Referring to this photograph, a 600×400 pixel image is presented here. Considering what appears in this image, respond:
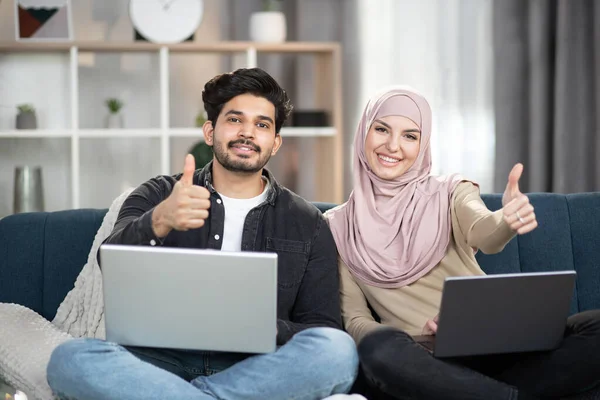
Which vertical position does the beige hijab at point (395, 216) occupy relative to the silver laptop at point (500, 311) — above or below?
above

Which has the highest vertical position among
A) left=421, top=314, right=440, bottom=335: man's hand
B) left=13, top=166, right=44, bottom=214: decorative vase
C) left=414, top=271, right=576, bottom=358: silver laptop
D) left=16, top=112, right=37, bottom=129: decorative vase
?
left=16, top=112, right=37, bottom=129: decorative vase

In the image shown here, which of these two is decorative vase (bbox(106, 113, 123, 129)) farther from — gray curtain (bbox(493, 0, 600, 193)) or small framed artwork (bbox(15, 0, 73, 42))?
gray curtain (bbox(493, 0, 600, 193))

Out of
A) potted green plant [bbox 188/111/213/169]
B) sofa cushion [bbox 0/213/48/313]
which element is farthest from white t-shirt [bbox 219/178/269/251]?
potted green plant [bbox 188/111/213/169]

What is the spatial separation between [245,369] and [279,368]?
0.24 feet

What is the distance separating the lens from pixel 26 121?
369 cm

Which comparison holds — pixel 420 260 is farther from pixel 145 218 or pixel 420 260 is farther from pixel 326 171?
pixel 326 171

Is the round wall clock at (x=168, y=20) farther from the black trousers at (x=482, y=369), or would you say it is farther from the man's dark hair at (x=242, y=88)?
the black trousers at (x=482, y=369)

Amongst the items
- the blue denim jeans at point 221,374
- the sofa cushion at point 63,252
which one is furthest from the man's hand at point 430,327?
the sofa cushion at point 63,252

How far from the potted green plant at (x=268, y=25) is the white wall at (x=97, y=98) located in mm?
405

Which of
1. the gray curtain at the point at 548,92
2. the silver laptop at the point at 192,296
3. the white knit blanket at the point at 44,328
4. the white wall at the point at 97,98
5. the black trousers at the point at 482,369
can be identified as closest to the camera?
the silver laptop at the point at 192,296

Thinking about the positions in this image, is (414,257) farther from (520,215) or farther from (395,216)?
(520,215)

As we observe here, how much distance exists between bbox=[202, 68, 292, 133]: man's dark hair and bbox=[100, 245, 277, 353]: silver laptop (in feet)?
1.95

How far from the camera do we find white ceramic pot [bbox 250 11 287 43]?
3.64 m

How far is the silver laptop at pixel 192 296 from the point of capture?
157 centimetres
